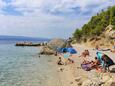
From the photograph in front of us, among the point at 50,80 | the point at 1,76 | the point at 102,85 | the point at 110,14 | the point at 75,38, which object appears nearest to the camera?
the point at 102,85

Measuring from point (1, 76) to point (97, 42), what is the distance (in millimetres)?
46701

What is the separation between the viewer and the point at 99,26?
88750 mm

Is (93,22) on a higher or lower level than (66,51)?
higher

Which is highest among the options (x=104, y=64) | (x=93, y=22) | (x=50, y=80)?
(x=93, y=22)

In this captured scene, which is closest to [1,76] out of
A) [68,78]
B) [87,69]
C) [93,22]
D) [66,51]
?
[68,78]

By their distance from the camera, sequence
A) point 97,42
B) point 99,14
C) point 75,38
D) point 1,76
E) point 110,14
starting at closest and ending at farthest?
point 1,76
point 97,42
point 110,14
point 99,14
point 75,38

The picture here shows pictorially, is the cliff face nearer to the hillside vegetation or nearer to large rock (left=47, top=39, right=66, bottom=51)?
the hillside vegetation

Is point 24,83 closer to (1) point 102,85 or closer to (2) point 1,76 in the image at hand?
(2) point 1,76

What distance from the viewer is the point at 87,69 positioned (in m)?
28.7

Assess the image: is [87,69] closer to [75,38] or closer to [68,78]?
[68,78]

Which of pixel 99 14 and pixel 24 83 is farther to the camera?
pixel 99 14

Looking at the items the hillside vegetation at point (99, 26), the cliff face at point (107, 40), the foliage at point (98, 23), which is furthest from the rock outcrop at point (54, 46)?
the foliage at point (98, 23)

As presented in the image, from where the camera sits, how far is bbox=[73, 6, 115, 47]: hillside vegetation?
80.1 metres

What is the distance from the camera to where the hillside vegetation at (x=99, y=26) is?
3154 inches
